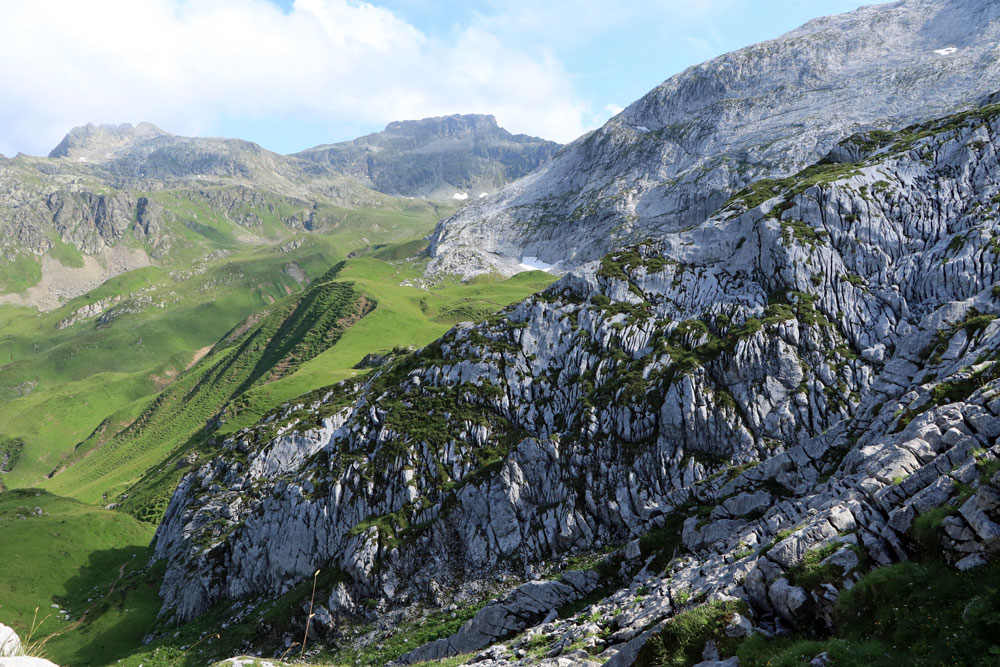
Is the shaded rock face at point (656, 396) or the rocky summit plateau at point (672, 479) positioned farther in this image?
the shaded rock face at point (656, 396)

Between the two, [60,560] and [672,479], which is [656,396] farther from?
[60,560]

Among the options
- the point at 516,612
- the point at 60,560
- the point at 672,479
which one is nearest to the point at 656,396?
the point at 672,479

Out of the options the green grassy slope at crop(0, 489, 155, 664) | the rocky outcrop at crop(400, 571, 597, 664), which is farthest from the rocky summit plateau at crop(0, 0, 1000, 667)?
the green grassy slope at crop(0, 489, 155, 664)

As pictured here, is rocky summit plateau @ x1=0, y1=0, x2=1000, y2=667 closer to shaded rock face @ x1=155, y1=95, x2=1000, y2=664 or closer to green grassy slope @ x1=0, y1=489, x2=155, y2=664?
shaded rock face @ x1=155, y1=95, x2=1000, y2=664

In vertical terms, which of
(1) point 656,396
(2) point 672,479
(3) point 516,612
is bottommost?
(3) point 516,612

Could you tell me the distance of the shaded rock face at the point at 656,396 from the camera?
37.0 metres

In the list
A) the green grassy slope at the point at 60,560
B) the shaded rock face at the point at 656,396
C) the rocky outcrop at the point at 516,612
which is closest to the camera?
the rocky outcrop at the point at 516,612

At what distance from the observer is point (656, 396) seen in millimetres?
53500

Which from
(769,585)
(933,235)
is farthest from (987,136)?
(769,585)

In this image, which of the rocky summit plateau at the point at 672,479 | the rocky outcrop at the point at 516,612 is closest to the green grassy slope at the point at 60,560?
the rocky summit plateau at the point at 672,479

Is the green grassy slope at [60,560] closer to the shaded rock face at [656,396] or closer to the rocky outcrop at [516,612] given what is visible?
the shaded rock face at [656,396]

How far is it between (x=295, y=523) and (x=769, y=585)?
57.1 metres

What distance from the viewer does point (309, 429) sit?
282ft

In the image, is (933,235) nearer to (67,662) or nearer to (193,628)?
(193,628)
